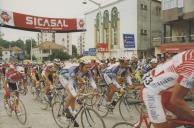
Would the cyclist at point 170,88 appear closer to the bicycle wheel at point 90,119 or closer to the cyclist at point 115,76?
the bicycle wheel at point 90,119

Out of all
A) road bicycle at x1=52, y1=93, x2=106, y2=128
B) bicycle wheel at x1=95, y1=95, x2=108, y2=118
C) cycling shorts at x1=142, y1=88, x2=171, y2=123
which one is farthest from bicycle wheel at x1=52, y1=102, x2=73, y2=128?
cycling shorts at x1=142, y1=88, x2=171, y2=123

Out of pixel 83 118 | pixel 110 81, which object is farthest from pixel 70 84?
pixel 110 81

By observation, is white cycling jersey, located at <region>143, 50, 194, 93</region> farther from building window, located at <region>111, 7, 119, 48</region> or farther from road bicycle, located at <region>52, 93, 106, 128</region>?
building window, located at <region>111, 7, 119, 48</region>

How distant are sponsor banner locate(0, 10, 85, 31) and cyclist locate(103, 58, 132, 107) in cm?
2053

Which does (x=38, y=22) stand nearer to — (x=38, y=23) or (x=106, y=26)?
(x=38, y=23)

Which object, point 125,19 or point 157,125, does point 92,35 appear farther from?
point 157,125

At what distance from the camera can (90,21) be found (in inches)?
2566

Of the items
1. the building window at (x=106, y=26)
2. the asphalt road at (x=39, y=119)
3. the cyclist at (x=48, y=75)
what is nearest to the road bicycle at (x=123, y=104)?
the asphalt road at (x=39, y=119)

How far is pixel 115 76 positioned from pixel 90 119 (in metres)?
3.83

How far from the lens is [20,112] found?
11.0 metres

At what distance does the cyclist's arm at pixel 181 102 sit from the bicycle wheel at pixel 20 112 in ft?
21.6

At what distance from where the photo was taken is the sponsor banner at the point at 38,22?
106 ft

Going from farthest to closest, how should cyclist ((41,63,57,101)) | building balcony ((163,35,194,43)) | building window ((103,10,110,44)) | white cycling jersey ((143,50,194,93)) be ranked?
1. building window ((103,10,110,44))
2. building balcony ((163,35,194,43))
3. cyclist ((41,63,57,101))
4. white cycling jersey ((143,50,194,93))

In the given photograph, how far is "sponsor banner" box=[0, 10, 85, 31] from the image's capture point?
32.2m
